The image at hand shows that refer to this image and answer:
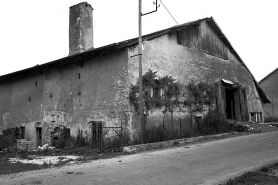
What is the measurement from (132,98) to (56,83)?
578 cm

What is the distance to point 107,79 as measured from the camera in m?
12.8

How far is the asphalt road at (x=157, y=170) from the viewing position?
584 centimetres

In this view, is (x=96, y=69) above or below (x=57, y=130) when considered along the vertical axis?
above

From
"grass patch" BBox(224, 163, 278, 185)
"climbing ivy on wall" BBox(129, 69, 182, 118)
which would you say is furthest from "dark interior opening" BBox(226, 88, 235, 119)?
"grass patch" BBox(224, 163, 278, 185)

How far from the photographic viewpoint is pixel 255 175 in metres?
5.83

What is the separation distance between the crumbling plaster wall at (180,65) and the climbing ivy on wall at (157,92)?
357 mm

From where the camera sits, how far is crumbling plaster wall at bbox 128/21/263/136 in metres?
13.0

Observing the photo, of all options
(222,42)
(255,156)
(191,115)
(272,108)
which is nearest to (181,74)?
(191,115)

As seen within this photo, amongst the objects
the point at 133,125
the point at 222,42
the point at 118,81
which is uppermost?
the point at 222,42

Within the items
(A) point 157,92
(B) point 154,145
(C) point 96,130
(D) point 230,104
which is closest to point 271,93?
(D) point 230,104

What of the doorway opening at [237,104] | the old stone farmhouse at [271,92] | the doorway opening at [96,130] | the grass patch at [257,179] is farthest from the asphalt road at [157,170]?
the old stone farmhouse at [271,92]

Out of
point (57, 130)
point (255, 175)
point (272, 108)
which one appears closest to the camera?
point (255, 175)

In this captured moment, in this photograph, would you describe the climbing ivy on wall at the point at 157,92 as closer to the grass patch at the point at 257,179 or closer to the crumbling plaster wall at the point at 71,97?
the crumbling plaster wall at the point at 71,97

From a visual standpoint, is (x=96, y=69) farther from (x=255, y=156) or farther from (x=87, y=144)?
(x=255, y=156)
